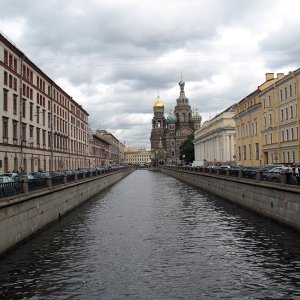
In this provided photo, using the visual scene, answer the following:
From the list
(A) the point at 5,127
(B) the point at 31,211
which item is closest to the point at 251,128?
(A) the point at 5,127

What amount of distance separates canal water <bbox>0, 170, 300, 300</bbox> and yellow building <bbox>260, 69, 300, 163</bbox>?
3550 cm

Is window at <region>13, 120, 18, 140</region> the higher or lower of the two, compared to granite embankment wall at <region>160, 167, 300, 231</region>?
higher

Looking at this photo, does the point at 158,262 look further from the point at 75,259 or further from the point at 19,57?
the point at 19,57

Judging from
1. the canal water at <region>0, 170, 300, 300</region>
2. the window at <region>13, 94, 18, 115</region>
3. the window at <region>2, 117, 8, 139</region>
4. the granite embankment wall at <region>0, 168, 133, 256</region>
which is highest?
the window at <region>13, 94, 18, 115</region>

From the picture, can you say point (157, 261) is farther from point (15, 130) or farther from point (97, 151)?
point (97, 151)

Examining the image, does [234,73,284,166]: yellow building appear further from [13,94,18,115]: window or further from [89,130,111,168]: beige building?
[89,130,111,168]: beige building

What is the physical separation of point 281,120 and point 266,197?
40340 millimetres

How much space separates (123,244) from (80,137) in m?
84.6

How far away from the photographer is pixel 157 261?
1534 centimetres

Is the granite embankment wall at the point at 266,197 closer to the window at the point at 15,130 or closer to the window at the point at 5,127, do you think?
the window at the point at 5,127

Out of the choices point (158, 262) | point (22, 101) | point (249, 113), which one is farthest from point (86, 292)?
point (249, 113)

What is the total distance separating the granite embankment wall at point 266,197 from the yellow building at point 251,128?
1318 inches

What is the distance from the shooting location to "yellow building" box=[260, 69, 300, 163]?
189 feet

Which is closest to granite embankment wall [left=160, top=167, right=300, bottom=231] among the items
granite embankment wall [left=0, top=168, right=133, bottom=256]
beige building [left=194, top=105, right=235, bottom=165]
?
granite embankment wall [left=0, top=168, right=133, bottom=256]
